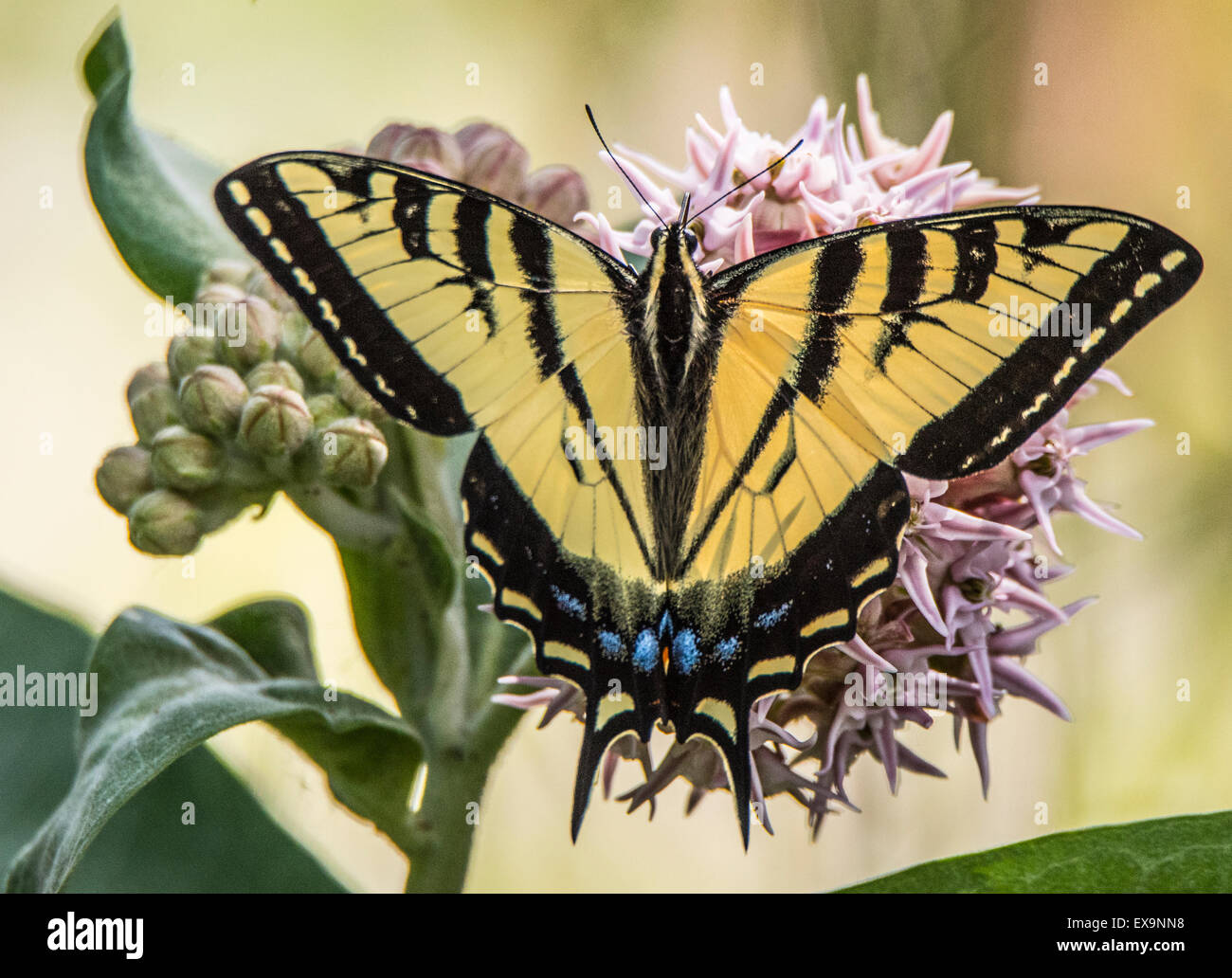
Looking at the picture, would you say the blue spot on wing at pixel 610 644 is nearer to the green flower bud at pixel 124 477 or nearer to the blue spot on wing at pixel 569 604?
the blue spot on wing at pixel 569 604

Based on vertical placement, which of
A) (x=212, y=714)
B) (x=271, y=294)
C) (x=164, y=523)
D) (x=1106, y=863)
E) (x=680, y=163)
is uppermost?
(x=680, y=163)

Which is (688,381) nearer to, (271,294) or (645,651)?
(645,651)

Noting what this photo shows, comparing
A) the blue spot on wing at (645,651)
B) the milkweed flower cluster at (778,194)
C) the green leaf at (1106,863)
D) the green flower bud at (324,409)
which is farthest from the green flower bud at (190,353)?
the green leaf at (1106,863)

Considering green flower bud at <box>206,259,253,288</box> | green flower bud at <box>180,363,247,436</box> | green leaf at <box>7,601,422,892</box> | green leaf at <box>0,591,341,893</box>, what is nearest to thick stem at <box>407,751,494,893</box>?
green leaf at <box>7,601,422,892</box>

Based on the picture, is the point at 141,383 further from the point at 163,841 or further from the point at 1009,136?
the point at 1009,136

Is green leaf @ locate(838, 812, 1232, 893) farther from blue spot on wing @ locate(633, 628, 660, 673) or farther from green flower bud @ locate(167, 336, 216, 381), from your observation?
green flower bud @ locate(167, 336, 216, 381)

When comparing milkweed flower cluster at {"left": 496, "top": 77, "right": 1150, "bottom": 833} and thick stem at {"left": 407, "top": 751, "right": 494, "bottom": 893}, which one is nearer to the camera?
milkweed flower cluster at {"left": 496, "top": 77, "right": 1150, "bottom": 833}

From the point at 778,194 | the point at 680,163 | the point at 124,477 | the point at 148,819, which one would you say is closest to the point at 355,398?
the point at 124,477
